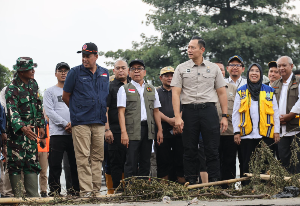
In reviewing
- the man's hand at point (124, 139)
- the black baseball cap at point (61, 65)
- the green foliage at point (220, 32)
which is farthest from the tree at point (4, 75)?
the man's hand at point (124, 139)

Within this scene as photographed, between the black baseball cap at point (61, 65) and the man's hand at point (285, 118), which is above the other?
the black baseball cap at point (61, 65)

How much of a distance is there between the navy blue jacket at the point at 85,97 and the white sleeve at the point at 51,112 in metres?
0.77

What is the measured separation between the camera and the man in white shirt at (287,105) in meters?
8.30

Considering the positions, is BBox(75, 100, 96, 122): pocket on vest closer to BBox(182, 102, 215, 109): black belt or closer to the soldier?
the soldier

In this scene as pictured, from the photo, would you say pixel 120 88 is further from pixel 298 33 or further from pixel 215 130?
pixel 298 33

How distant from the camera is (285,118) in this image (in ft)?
27.6

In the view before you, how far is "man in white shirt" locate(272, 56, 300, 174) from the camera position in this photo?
8305mm

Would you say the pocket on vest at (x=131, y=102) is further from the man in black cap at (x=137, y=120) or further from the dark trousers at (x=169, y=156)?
the dark trousers at (x=169, y=156)

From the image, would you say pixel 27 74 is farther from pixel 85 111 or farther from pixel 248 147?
pixel 248 147

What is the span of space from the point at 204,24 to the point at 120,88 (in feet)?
79.5

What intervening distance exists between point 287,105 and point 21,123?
14.7 feet

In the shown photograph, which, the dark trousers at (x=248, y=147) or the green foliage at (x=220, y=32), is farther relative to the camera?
the green foliage at (x=220, y=32)

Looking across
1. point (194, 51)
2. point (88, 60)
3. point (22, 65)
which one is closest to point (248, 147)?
point (194, 51)

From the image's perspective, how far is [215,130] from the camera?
7.57m
